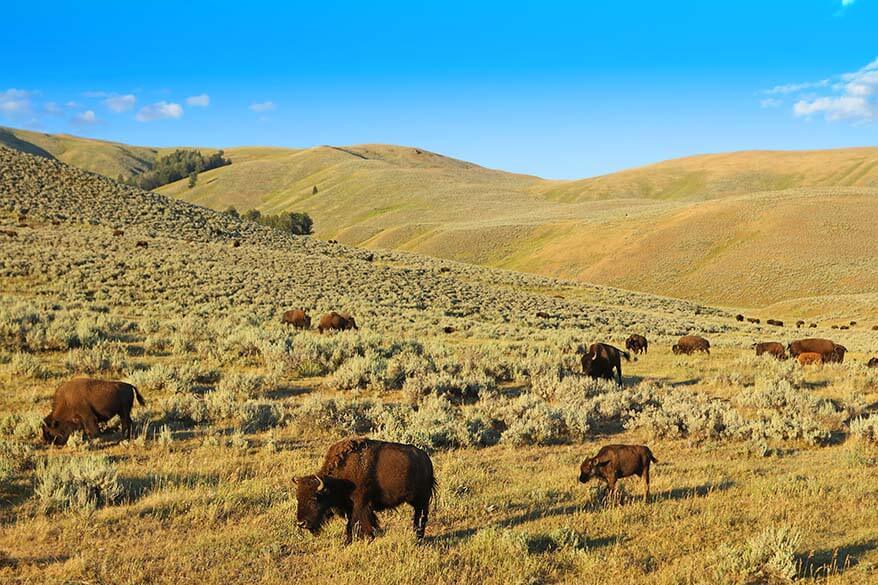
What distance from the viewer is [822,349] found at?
20.2 metres

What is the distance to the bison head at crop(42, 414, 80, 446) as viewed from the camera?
8094mm

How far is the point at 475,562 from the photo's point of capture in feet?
16.8

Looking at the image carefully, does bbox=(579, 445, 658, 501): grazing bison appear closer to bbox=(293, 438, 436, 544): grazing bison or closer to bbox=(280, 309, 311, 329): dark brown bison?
bbox=(293, 438, 436, 544): grazing bison

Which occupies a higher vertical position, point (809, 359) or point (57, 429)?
point (57, 429)

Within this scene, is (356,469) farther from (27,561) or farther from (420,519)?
(27,561)

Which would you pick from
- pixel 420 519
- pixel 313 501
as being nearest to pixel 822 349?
pixel 420 519

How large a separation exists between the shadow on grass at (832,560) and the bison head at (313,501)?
4.25 meters

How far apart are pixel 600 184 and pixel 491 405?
6798 inches

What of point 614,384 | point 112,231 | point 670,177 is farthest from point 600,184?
point 614,384

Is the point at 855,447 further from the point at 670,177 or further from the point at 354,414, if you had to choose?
the point at 670,177

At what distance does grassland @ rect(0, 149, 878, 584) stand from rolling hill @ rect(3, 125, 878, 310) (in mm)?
49080

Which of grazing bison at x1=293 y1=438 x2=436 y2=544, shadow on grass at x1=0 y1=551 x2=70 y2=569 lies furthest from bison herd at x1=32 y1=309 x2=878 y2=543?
shadow on grass at x1=0 y1=551 x2=70 y2=569

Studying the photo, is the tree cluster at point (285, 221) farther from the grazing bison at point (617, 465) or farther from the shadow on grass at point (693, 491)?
the shadow on grass at point (693, 491)

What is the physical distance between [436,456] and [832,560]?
495 cm
